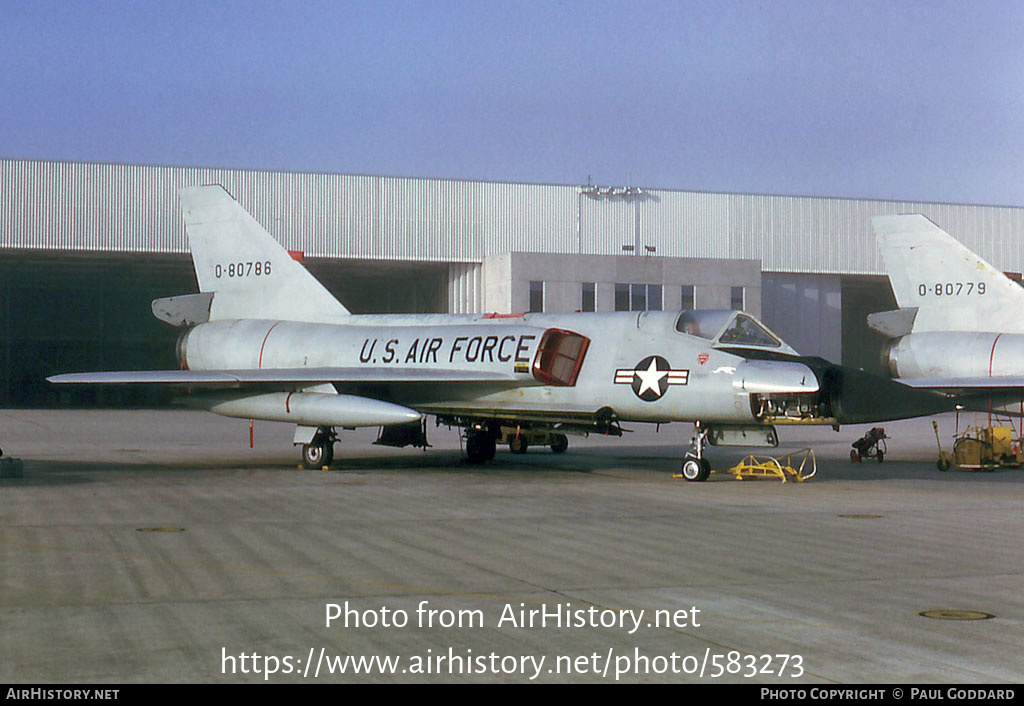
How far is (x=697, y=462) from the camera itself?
658 inches

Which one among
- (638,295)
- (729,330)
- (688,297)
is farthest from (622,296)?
(729,330)

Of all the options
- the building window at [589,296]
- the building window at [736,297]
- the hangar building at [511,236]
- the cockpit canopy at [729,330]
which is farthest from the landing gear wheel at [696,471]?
the building window at [736,297]

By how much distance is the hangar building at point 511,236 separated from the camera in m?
41.7

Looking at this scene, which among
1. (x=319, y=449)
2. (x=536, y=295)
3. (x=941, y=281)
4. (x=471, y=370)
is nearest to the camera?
(x=471, y=370)

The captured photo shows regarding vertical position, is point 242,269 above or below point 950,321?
above

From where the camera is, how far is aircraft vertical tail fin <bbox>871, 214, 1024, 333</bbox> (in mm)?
20469

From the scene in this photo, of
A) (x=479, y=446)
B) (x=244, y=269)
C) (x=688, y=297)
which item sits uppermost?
(x=688, y=297)

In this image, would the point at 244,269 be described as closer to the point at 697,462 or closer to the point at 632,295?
the point at 697,462

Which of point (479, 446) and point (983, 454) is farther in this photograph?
point (479, 446)

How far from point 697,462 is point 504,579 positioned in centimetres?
889

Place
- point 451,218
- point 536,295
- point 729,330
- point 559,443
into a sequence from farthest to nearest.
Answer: point 451,218
point 536,295
point 559,443
point 729,330

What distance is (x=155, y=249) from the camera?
42.3 metres

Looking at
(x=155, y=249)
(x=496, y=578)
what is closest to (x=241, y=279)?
(x=496, y=578)

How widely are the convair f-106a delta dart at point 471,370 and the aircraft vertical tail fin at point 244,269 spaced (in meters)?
0.03
